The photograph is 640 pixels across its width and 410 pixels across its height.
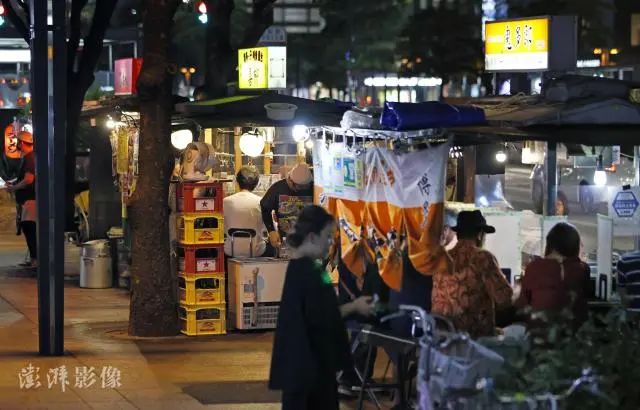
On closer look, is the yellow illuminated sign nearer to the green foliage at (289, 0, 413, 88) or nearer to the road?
the road

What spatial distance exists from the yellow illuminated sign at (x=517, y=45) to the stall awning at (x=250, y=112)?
302cm

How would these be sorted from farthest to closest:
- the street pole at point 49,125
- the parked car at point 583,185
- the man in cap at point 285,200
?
the man in cap at point 285,200
the parked car at point 583,185
the street pole at point 49,125

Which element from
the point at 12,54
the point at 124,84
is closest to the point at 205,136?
the point at 124,84

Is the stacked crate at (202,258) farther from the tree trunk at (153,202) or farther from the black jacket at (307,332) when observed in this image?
the black jacket at (307,332)

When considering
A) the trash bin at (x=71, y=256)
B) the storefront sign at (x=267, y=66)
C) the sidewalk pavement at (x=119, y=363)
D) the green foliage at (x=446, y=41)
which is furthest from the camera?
the green foliage at (x=446, y=41)

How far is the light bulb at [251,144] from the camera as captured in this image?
612 inches

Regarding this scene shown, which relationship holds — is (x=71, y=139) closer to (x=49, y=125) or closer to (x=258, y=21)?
(x=258, y=21)

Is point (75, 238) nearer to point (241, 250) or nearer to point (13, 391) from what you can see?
point (241, 250)

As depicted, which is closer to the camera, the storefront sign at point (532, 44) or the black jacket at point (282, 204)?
the black jacket at point (282, 204)

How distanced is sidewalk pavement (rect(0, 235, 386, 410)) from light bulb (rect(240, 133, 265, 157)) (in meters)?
2.51

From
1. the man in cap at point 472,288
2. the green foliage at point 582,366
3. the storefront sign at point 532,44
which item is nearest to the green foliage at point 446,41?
the storefront sign at point 532,44

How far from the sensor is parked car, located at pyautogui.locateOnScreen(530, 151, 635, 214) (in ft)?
40.8

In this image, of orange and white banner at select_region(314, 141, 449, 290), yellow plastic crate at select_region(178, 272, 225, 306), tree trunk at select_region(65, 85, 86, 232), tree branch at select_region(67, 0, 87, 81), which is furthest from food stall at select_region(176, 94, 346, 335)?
tree branch at select_region(67, 0, 87, 81)

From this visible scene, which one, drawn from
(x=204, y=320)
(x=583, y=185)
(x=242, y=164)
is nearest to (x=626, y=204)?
(x=204, y=320)
